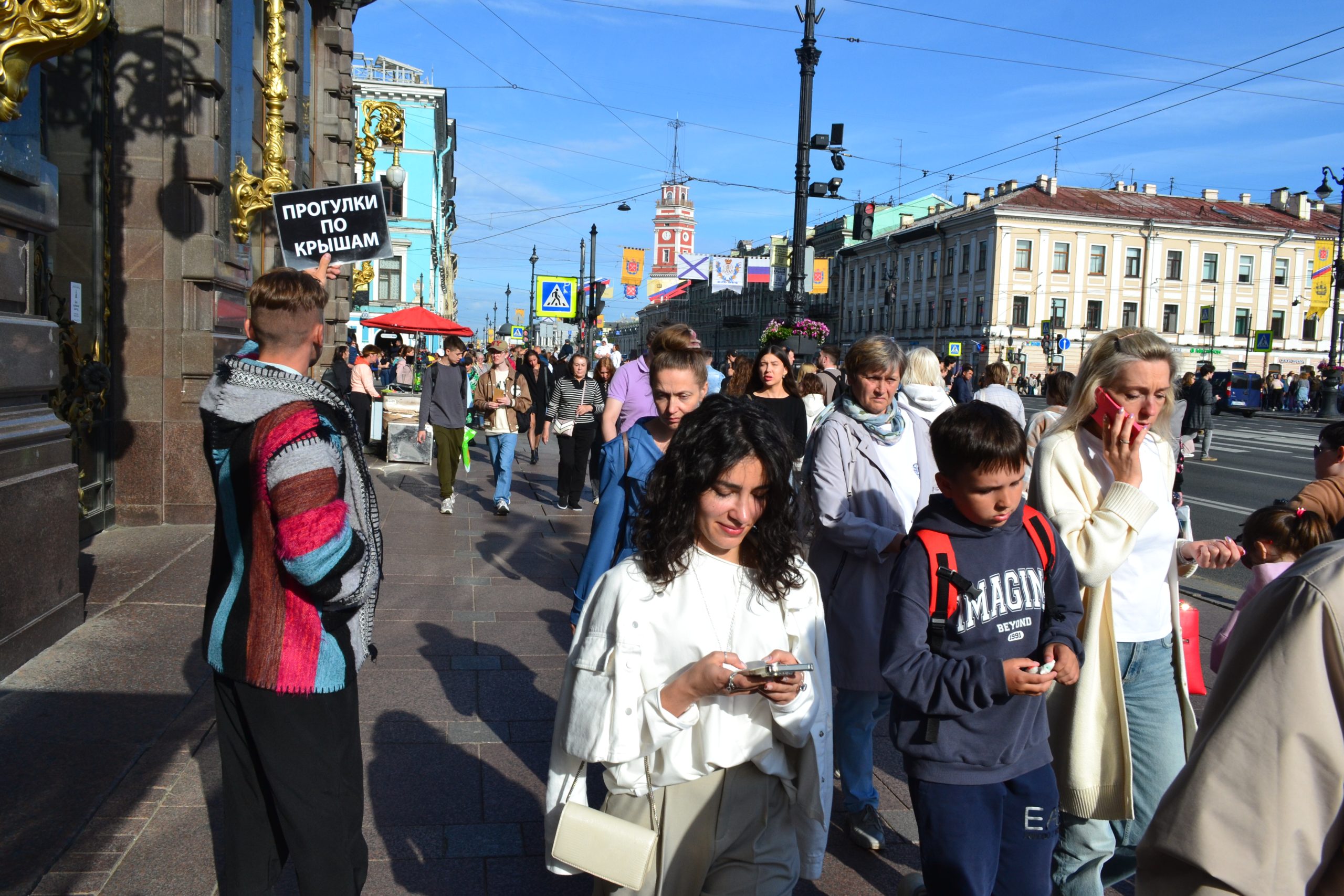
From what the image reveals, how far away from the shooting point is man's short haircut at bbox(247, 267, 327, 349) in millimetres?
2719

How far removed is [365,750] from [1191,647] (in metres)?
3.24

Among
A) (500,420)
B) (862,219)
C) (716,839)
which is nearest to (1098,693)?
(716,839)

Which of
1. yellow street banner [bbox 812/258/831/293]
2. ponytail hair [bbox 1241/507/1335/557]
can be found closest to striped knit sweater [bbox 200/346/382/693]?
ponytail hair [bbox 1241/507/1335/557]

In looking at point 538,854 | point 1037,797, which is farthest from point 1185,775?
point 538,854

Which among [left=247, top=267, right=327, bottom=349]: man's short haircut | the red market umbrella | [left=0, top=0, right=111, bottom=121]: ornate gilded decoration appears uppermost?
[left=0, top=0, right=111, bottom=121]: ornate gilded decoration

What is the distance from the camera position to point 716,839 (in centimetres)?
242

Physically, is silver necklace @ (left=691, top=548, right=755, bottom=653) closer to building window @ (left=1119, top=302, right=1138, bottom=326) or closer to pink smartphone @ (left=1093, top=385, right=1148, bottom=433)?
pink smartphone @ (left=1093, top=385, right=1148, bottom=433)

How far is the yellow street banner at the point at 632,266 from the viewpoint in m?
55.2

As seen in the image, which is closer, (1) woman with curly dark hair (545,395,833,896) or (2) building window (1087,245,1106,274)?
(1) woman with curly dark hair (545,395,833,896)

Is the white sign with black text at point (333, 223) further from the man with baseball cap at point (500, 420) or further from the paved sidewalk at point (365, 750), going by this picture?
the man with baseball cap at point (500, 420)

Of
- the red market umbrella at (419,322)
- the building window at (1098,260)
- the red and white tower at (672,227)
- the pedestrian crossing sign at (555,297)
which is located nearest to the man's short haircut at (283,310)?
the red market umbrella at (419,322)

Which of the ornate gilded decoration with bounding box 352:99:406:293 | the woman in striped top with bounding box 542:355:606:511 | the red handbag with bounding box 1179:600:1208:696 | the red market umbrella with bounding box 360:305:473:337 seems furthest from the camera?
the red market umbrella with bounding box 360:305:473:337

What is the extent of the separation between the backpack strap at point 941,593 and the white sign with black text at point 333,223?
4.32m

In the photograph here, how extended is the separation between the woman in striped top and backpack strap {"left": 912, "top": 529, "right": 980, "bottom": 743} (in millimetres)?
9363
